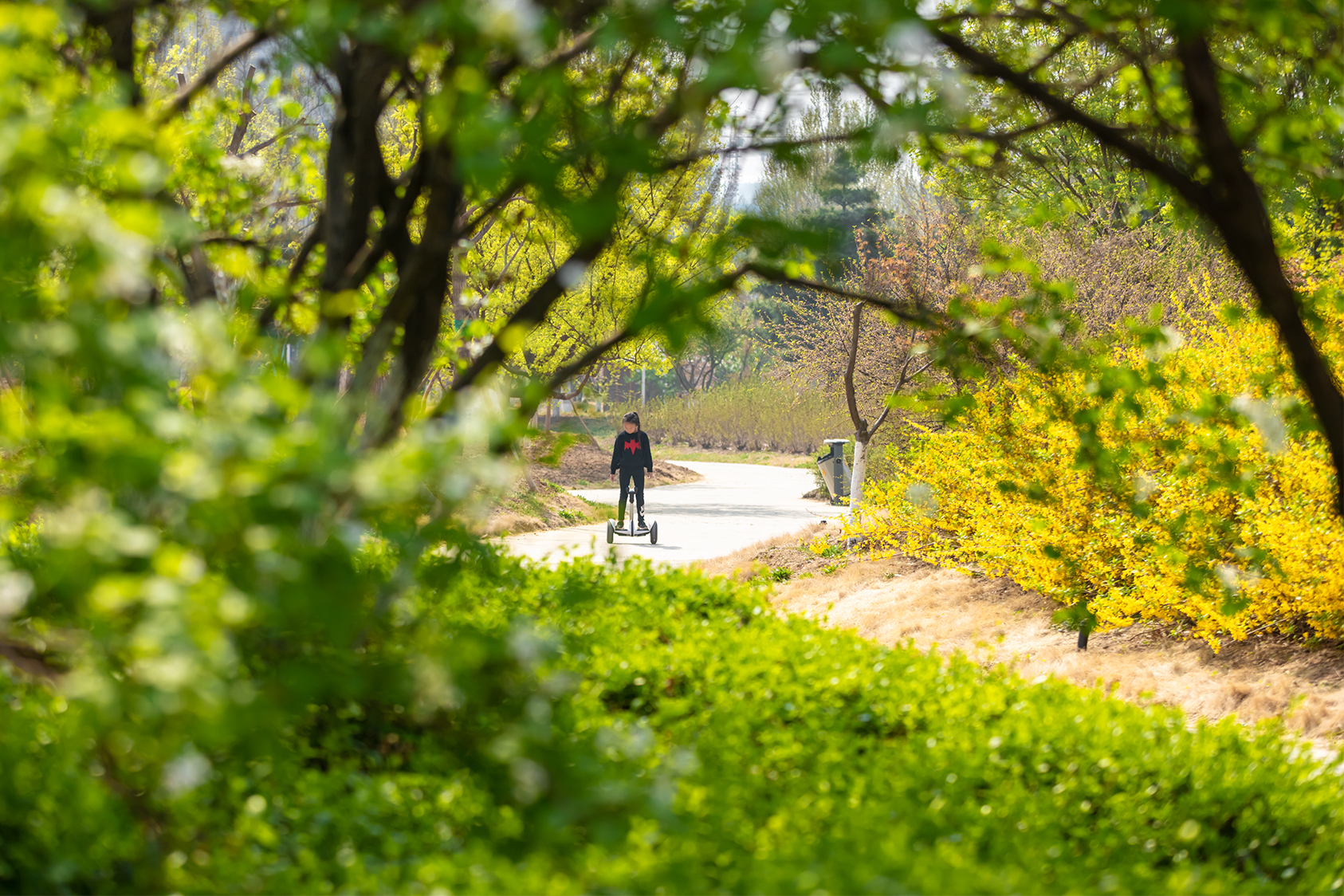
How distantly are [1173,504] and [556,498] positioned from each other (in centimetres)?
1392

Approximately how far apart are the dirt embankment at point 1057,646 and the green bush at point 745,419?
1034 inches

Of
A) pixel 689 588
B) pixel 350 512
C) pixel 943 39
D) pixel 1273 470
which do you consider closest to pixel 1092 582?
pixel 1273 470

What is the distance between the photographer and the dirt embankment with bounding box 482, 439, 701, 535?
16.7m

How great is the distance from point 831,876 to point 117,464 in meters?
1.44

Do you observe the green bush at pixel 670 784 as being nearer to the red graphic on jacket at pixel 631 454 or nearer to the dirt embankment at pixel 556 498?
the dirt embankment at pixel 556 498

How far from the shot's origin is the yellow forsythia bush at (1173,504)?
18.9 feet

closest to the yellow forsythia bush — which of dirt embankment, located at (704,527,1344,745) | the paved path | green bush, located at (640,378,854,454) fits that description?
dirt embankment, located at (704,527,1344,745)

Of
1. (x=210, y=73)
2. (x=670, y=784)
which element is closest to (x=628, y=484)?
(x=210, y=73)

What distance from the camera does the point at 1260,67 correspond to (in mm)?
4688

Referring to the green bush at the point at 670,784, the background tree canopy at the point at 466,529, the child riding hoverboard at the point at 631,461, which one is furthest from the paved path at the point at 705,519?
the background tree canopy at the point at 466,529

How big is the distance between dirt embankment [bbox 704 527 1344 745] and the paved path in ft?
6.64

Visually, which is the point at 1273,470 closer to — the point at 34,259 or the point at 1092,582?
the point at 1092,582

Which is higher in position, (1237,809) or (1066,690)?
(1066,690)

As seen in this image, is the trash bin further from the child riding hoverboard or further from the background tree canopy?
the background tree canopy
